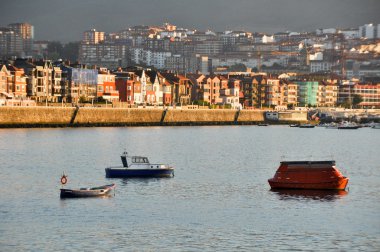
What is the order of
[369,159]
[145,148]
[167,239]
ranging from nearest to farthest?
[167,239]
[369,159]
[145,148]

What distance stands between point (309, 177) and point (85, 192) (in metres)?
8.33

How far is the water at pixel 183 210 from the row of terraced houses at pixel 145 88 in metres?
39.8

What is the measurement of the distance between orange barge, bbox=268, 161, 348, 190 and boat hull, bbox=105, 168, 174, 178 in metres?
5.98

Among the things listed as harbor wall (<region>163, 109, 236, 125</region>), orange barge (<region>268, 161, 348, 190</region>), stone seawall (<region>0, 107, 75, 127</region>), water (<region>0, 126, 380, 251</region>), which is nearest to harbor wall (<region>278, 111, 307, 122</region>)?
harbor wall (<region>163, 109, 236, 125</region>)

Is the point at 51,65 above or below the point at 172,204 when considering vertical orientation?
above

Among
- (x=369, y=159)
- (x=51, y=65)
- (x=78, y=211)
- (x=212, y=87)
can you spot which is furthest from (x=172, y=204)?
(x=212, y=87)

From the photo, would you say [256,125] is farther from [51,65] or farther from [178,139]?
[178,139]

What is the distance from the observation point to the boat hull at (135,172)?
4284 cm

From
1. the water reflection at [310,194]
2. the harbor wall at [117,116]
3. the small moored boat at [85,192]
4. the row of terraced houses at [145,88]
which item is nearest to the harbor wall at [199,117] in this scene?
the harbor wall at [117,116]

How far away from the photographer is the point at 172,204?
34812mm

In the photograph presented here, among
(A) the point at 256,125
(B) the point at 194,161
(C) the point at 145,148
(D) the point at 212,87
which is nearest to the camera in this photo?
(B) the point at 194,161

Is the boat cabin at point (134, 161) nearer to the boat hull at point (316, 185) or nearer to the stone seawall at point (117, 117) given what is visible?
the boat hull at point (316, 185)

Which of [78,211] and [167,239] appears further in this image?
[78,211]

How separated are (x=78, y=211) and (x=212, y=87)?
106603mm
